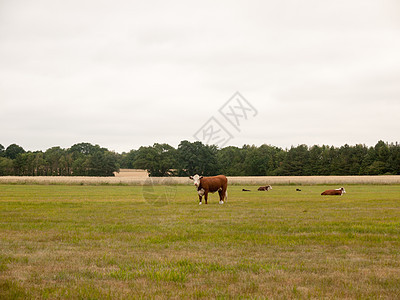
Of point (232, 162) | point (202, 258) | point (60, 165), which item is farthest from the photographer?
point (60, 165)

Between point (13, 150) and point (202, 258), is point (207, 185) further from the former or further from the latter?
point (13, 150)

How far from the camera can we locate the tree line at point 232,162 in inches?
4195

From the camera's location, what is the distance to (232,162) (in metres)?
138

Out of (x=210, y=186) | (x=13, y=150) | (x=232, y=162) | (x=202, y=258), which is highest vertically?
(x=13, y=150)

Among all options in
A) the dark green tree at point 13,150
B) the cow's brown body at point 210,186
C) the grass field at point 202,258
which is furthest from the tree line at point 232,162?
the grass field at point 202,258

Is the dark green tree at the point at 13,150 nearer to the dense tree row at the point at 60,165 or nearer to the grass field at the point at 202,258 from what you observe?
the dense tree row at the point at 60,165

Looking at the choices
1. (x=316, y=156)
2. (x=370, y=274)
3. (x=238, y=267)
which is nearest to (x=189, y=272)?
(x=238, y=267)

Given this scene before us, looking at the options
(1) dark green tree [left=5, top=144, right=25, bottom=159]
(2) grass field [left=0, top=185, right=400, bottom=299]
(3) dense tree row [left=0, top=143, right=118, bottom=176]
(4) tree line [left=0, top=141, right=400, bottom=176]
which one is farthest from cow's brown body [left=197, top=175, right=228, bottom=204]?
(1) dark green tree [left=5, top=144, right=25, bottom=159]

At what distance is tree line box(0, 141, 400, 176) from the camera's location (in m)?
107

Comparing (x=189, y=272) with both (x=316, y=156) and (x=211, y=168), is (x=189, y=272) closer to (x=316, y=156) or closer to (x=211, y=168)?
(x=211, y=168)

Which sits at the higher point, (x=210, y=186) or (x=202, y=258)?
(x=210, y=186)

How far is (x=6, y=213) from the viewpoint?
17.7 meters

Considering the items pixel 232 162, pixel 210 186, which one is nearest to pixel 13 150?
pixel 232 162

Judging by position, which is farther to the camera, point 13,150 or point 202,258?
point 13,150
